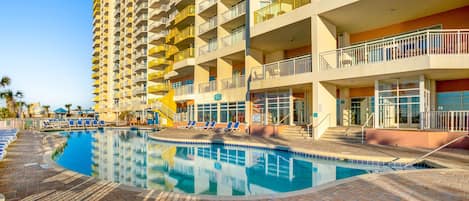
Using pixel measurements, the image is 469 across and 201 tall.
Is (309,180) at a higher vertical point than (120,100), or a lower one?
lower

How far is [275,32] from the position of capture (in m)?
17.7

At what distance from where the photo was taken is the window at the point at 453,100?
44.7 ft

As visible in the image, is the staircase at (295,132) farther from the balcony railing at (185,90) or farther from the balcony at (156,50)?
the balcony at (156,50)

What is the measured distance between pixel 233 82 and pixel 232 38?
11.9 feet

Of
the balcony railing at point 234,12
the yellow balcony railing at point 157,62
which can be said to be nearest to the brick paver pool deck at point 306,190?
the balcony railing at point 234,12

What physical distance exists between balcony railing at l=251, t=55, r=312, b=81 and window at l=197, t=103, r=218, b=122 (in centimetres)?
574

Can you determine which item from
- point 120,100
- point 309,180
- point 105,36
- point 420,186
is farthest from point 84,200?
point 105,36

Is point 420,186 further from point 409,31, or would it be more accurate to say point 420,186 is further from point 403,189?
point 409,31

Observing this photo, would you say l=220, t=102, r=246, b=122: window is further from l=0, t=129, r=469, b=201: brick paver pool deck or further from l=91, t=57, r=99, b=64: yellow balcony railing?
l=91, t=57, r=99, b=64: yellow balcony railing

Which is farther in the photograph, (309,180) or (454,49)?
(454,49)

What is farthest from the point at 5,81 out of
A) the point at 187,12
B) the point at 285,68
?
the point at 285,68

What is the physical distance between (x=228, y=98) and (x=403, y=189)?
17.5m

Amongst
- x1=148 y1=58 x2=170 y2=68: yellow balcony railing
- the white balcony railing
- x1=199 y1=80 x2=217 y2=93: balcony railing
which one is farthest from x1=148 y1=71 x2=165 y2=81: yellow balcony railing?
the white balcony railing

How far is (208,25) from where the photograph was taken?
1043 inches
